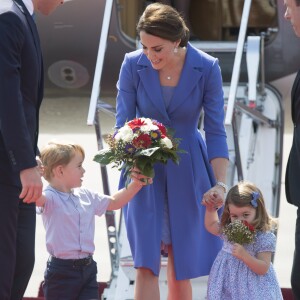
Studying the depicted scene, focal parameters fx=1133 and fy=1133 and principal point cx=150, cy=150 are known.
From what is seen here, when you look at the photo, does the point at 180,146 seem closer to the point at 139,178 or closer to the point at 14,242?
the point at 139,178

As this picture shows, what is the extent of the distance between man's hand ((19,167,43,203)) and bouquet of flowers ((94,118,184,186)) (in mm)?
631

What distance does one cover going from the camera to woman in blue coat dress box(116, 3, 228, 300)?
4.89m

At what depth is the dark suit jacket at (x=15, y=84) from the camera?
13.1 ft

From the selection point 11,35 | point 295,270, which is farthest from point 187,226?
point 11,35

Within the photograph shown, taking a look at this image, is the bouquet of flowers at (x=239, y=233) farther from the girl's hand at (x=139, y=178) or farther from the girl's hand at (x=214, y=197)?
the girl's hand at (x=139, y=178)

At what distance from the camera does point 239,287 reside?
194 inches

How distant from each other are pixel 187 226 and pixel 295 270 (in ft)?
2.83

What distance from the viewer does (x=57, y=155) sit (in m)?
5.03

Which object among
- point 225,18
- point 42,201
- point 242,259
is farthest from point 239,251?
point 225,18

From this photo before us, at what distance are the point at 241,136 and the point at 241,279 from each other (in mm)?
2141

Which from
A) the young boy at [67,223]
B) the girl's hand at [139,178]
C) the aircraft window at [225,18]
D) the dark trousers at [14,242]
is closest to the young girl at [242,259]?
the girl's hand at [139,178]

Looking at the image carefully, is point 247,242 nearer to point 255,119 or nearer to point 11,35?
point 11,35

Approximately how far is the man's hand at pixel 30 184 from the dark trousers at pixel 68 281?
1067 millimetres

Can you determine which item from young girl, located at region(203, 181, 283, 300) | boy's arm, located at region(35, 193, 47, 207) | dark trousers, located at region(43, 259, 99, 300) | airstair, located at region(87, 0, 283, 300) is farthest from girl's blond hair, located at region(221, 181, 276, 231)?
airstair, located at region(87, 0, 283, 300)
